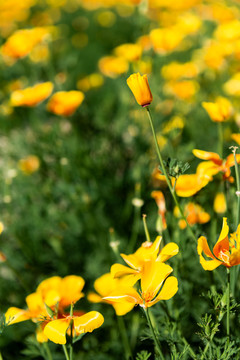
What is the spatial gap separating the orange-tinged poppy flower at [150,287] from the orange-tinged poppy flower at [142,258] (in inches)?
0.6

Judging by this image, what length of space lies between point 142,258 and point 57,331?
0.22m

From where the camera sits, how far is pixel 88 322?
642 mm

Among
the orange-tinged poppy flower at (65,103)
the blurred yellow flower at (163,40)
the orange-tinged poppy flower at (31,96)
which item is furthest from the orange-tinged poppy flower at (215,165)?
the blurred yellow flower at (163,40)

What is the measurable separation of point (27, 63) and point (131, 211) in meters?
1.43

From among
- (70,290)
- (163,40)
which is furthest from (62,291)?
(163,40)

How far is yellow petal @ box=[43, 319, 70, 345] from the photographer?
59 cm

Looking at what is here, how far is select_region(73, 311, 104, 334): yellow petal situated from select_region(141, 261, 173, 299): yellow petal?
0.10 meters

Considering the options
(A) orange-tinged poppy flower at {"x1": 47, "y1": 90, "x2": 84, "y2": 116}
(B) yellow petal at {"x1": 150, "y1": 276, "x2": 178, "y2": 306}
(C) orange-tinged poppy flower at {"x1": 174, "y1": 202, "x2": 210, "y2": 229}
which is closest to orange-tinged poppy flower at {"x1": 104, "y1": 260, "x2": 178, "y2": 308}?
(B) yellow petal at {"x1": 150, "y1": 276, "x2": 178, "y2": 306}

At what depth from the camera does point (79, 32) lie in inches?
164

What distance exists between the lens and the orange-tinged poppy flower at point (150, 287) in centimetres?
63

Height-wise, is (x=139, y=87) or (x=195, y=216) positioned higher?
(x=139, y=87)

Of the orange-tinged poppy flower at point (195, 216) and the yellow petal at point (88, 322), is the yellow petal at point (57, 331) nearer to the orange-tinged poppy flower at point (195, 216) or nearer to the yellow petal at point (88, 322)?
the yellow petal at point (88, 322)

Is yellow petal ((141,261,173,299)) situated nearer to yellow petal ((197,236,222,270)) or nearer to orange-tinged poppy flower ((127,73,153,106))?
yellow petal ((197,236,222,270))

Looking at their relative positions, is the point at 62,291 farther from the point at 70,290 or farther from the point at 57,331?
the point at 57,331
